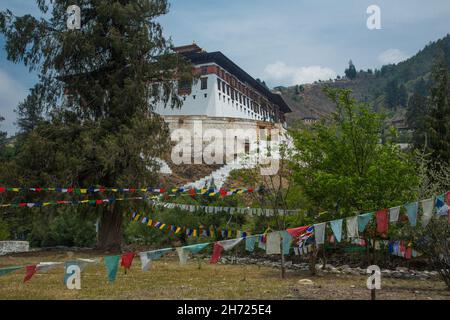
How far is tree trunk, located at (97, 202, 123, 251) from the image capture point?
2259cm

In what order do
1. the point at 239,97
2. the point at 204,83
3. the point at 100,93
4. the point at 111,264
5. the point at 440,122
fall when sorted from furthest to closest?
1. the point at 239,97
2. the point at 204,83
3. the point at 440,122
4. the point at 100,93
5. the point at 111,264

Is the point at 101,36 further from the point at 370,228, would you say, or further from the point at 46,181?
the point at 370,228

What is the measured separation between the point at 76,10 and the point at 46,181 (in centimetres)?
864

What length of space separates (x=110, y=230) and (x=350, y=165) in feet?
43.6

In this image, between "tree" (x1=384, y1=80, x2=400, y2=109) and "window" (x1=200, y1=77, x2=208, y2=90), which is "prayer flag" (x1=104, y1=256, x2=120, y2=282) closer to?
"window" (x1=200, y1=77, x2=208, y2=90)

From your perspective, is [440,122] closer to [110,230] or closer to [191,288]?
[110,230]

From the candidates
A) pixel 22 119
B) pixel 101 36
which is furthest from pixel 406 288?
pixel 22 119

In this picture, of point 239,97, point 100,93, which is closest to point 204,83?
point 239,97

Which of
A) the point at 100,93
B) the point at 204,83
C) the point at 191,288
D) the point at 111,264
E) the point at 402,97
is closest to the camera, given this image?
the point at 111,264

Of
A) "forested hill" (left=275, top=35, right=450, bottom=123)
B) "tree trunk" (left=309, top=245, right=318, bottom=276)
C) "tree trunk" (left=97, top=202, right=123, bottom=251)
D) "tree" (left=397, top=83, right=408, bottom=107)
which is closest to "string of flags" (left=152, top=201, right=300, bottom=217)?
"tree trunk" (left=97, top=202, right=123, bottom=251)

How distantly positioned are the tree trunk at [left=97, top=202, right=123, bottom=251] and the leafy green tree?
35.2ft

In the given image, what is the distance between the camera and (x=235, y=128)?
49.4m

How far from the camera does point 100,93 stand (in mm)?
22500
